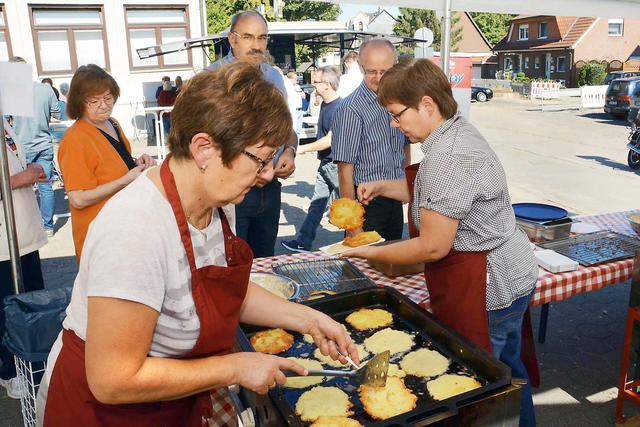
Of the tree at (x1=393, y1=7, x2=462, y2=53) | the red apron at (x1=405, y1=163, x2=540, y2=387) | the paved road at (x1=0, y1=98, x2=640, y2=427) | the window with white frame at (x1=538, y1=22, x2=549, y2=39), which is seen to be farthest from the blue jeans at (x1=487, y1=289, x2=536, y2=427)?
the tree at (x1=393, y1=7, x2=462, y2=53)

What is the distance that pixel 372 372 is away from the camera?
170cm

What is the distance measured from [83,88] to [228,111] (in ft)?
7.70

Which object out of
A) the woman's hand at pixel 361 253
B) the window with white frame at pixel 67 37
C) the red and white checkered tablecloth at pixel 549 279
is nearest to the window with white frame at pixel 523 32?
the window with white frame at pixel 67 37

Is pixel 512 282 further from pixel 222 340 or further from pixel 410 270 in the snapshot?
pixel 222 340

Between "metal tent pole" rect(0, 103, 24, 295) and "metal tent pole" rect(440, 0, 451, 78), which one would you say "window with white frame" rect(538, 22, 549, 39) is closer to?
"metal tent pole" rect(440, 0, 451, 78)

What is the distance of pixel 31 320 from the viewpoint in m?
2.39

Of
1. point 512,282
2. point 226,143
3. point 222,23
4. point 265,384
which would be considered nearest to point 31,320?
point 265,384

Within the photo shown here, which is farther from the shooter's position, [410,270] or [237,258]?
[410,270]

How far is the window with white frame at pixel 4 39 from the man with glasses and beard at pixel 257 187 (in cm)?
1451

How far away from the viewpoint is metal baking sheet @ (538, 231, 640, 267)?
9.64 feet

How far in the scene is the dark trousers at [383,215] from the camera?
3.72 metres

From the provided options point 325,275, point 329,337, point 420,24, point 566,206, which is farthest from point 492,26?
point 329,337

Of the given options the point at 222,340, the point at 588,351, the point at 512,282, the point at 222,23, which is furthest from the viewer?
the point at 222,23

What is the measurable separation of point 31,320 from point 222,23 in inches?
1214
